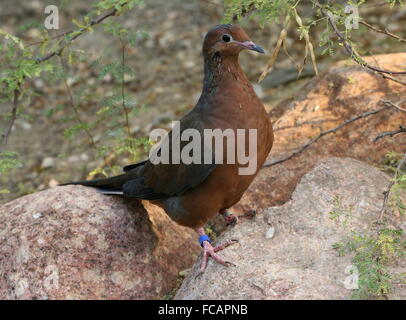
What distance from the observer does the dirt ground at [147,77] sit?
6.79 meters

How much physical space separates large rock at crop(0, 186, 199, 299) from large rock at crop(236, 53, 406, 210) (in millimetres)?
819

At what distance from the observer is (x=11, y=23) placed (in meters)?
9.57

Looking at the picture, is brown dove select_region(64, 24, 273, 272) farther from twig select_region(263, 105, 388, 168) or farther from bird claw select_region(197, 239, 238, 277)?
twig select_region(263, 105, 388, 168)

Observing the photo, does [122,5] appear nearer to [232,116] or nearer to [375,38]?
[232,116]

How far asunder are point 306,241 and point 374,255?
448 mm

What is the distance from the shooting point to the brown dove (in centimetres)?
364

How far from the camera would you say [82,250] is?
3850 mm

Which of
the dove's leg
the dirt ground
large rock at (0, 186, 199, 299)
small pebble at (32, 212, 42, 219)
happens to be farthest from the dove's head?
the dirt ground

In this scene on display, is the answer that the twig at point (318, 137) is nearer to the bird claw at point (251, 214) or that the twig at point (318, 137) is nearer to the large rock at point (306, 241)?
the large rock at point (306, 241)

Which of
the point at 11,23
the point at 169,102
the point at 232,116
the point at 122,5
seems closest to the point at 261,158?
the point at 232,116

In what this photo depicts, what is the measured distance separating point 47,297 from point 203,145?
4.13 ft

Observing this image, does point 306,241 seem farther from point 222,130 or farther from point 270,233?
point 222,130

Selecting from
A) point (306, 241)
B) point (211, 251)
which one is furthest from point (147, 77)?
point (306, 241)

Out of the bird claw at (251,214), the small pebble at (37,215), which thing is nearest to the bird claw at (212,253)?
the bird claw at (251,214)
